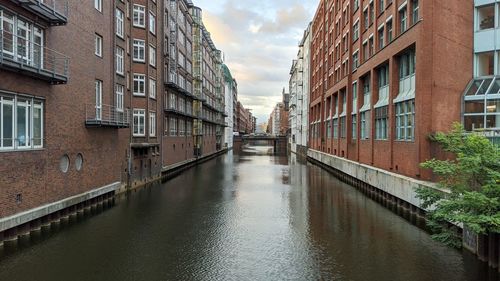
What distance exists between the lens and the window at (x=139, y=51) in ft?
109

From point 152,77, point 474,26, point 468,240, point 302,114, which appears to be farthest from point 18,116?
point 302,114

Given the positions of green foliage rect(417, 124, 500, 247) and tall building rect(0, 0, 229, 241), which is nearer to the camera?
green foliage rect(417, 124, 500, 247)

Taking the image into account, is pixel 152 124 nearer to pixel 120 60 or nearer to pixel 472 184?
pixel 120 60

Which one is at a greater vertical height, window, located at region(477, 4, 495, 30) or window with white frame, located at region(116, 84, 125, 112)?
window, located at region(477, 4, 495, 30)

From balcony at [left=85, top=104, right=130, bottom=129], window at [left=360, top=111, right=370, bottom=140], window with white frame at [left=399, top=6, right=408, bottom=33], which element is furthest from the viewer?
window at [left=360, top=111, right=370, bottom=140]

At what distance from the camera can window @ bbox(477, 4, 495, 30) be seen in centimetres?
2302

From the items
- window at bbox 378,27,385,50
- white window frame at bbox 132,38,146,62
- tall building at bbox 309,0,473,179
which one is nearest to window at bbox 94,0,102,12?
white window frame at bbox 132,38,146,62

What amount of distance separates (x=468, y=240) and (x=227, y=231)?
9585 mm

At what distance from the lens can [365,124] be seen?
3744 cm

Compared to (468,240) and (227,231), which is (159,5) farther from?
(468,240)

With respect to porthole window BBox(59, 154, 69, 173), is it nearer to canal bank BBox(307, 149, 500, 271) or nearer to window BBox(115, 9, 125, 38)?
window BBox(115, 9, 125, 38)

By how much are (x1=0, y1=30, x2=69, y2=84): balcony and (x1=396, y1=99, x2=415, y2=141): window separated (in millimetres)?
19508

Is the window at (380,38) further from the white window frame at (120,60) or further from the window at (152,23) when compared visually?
the white window frame at (120,60)

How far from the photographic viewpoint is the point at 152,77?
35.7 meters
